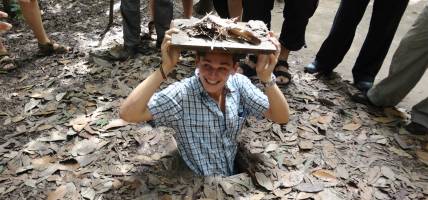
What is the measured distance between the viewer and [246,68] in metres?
3.95

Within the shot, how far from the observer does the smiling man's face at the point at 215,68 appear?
230 centimetres

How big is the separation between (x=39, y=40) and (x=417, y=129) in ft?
12.9

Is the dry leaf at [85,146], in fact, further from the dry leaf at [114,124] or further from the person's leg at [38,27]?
the person's leg at [38,27]

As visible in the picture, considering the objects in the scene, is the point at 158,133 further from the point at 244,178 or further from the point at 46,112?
the point at 46,112

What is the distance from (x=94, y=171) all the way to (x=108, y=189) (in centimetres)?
24

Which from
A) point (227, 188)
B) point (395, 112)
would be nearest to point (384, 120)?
point (395, 112)

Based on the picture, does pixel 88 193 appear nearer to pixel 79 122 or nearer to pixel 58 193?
pixel 58 193

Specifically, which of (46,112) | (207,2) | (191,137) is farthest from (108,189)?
(207,2)

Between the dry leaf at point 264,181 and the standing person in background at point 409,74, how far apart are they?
1519 millimetres

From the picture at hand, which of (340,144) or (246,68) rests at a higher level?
(246,68)

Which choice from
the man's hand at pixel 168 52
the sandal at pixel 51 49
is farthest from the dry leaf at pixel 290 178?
the sandal at pixel 51 49

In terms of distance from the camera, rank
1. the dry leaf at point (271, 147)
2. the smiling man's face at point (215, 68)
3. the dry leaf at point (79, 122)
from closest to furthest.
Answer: the smiling man's face at point (215, 68)
the dry leaf at point (271, 147)
the dry leaf at point (79, 122)

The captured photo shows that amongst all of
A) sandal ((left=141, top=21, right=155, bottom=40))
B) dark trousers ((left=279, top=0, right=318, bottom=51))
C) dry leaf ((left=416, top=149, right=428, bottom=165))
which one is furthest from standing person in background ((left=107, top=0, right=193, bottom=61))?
dry leaf ((left=416, top=149, right=428, bottom=165))

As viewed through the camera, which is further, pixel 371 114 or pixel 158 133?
pixel 371 114
